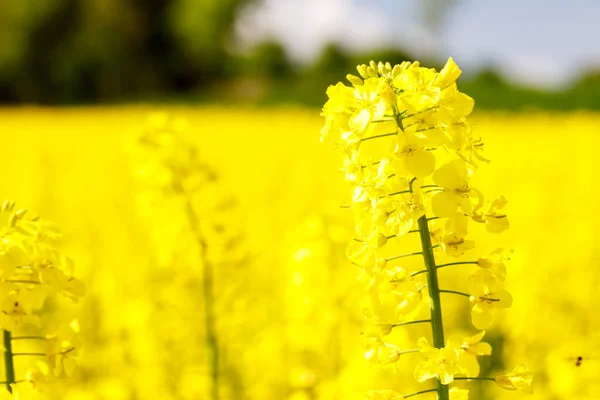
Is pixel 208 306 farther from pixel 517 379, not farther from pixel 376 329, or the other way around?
pixel 517 379

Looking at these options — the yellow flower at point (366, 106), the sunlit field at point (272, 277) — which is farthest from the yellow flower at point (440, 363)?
the yellow flower at point (366, 106)

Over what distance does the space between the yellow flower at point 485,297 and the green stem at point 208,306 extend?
1.75 meters

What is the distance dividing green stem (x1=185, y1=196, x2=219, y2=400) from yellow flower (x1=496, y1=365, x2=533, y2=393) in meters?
1.69

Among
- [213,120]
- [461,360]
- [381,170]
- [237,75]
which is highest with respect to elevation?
[237,75]

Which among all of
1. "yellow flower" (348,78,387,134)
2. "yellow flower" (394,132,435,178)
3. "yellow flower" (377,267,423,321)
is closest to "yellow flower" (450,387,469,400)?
"yellow flower" (377,267,423,321)

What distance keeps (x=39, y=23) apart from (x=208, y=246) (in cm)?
3689

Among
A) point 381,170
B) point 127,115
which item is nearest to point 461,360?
point 381,170

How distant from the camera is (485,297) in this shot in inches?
66.5

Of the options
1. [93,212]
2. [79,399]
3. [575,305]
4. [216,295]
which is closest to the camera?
[216,295]

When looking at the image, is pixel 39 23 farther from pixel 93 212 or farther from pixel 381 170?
pixel 381 170

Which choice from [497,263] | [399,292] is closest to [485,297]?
[497,263]

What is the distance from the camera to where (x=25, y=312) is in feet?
5.67

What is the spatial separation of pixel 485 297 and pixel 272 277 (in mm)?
5294

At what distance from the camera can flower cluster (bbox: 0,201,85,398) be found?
1.72 m
